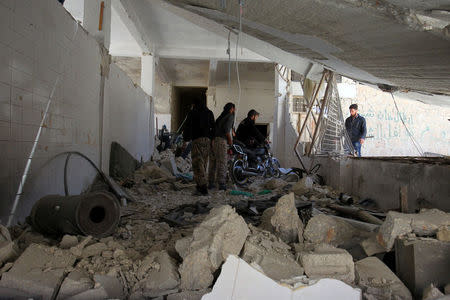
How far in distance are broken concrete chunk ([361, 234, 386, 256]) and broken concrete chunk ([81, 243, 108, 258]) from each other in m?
1.84

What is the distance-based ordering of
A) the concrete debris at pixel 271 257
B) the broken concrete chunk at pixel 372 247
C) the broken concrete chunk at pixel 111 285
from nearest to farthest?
1. the broken concrete chunk at pixel 111 285
2. the concrete debris at pixel 271 257
3. the broken concrete chunk at pixel 372 247

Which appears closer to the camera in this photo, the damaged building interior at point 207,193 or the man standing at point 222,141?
the damaged building interior at point 207,193

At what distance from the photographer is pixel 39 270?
5.62ft

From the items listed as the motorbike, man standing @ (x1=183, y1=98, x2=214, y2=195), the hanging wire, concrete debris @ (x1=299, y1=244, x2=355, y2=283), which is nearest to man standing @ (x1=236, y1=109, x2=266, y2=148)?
the motorbike

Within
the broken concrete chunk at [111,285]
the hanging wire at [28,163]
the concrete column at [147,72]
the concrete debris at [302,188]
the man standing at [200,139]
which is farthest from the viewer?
Answer: the concrete column at [147,72]

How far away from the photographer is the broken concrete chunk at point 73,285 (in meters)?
1.62

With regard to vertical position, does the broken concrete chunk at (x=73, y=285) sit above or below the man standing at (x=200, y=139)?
below

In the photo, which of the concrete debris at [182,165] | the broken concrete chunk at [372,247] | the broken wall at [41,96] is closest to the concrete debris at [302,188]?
the broken concrete chunk at [372,247]

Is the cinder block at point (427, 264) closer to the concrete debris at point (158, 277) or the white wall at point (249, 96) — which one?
the concrete debris at point (158, 277)

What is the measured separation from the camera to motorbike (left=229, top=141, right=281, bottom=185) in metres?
7.27

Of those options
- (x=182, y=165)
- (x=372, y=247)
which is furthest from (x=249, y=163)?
(x=372, y=247)

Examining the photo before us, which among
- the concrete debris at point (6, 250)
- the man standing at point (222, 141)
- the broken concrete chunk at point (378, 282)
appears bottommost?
the broken concrete chunk at point (378, 282)

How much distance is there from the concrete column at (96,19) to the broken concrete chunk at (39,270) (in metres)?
3.83

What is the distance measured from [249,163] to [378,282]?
596 centimetres
